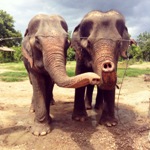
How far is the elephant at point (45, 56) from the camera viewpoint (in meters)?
4.21

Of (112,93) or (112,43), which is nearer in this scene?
(112,43)

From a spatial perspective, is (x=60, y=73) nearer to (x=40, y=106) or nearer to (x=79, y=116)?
(x=40, y=106)

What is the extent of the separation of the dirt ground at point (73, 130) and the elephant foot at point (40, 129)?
0.09 metres

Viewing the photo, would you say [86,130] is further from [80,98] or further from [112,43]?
[112,43]

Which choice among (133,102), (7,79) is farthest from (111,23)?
(7,79)

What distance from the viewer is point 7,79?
11.7 m

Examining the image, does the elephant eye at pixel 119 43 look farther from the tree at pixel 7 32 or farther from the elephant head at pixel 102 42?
the tree at pixel 7 32

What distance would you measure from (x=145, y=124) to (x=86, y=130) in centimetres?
126

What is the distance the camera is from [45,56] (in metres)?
4.40

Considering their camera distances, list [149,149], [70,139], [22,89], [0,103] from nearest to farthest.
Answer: [149,149] < [70,139] < [0,103] < [22,89]

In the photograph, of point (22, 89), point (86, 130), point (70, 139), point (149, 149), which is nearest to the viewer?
point (149, 149)

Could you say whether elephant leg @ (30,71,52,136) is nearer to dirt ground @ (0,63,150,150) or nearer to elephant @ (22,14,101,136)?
elephant @ (22,14,101,136)

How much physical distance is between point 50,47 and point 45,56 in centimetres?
16

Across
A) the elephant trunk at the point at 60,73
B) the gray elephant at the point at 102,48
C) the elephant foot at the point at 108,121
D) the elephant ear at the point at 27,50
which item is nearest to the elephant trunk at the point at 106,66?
the gray elephant at the point at 102,48
